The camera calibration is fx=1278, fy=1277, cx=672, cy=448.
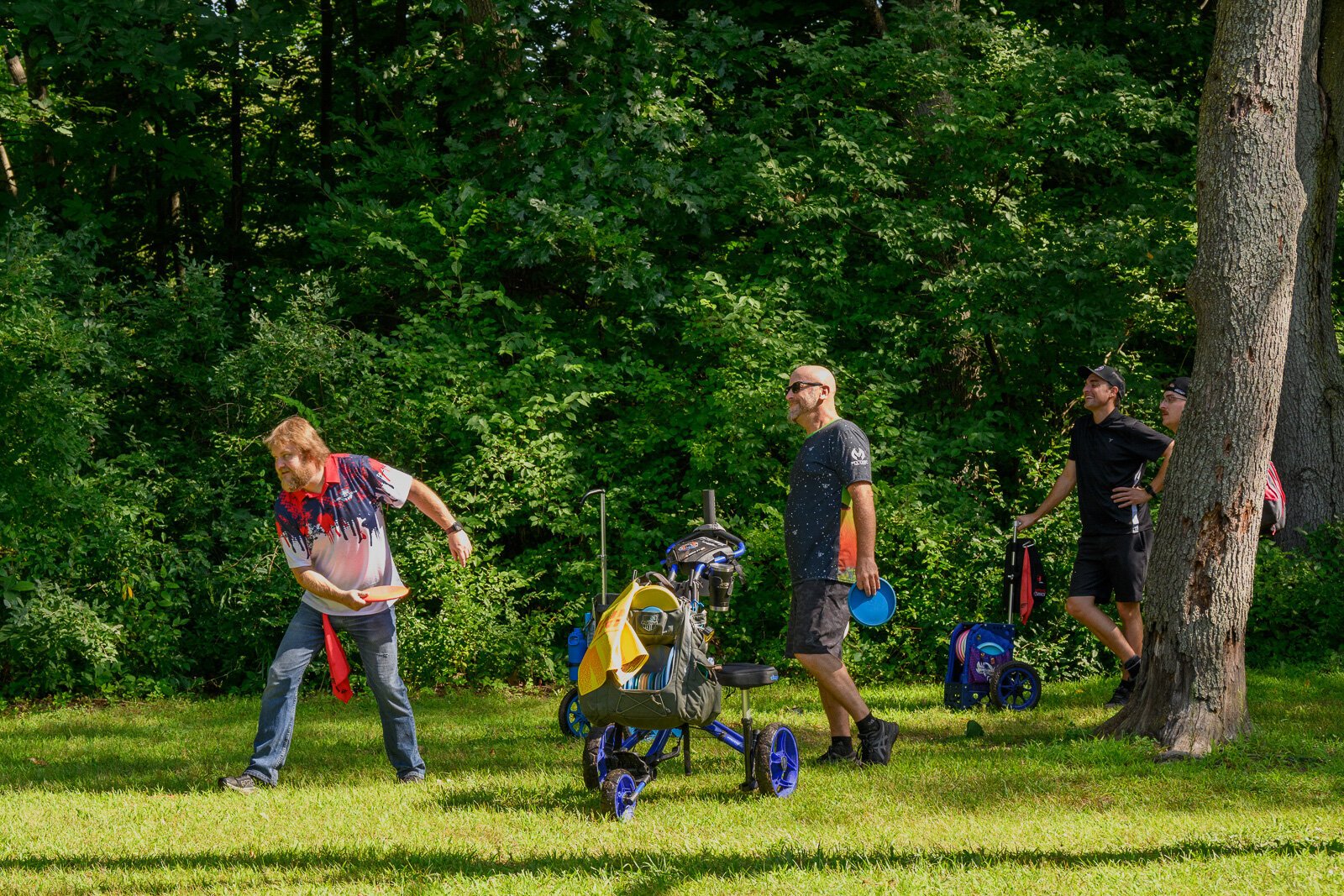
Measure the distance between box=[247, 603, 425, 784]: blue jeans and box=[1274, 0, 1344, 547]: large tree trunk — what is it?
8.29 meters

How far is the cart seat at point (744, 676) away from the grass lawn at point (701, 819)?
59cm

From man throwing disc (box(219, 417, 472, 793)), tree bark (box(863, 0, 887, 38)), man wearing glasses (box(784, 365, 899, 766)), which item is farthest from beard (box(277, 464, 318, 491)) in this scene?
tree bark (box(863, 0, 887, 38))

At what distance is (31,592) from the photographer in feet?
33.1

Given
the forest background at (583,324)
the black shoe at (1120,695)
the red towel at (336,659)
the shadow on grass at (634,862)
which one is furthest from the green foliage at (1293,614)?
the red towel at (336,659)

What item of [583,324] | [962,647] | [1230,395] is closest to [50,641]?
[583,324]

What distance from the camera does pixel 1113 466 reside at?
8312 millimetres

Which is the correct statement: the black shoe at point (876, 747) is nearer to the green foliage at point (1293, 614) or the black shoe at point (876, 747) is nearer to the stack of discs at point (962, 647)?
the stack of discs at point (962, 647)

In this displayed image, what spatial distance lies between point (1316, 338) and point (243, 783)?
9.77 metres

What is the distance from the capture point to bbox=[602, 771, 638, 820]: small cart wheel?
5.70 m

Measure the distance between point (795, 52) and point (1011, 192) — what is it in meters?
2.49

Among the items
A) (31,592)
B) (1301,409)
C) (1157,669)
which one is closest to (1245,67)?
(1157,669)

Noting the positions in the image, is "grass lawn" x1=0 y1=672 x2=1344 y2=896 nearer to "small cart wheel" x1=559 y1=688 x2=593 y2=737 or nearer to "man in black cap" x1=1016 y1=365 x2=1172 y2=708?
"small cart wheel" x1=559 y1=688 x2=593 y2=737

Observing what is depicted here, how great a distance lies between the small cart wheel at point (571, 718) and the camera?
7941mm

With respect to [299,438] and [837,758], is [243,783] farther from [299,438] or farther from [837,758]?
[837,758]
